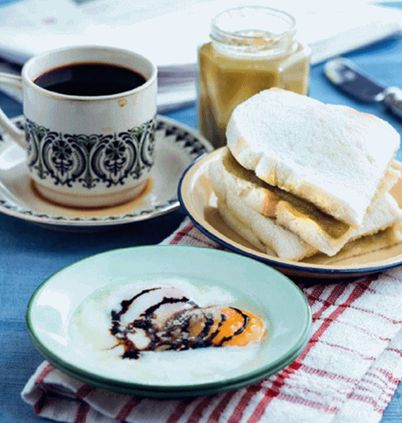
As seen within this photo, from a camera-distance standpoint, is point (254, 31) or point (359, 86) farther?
point (359, 86)

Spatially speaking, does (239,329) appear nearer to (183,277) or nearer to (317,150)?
(183,277)

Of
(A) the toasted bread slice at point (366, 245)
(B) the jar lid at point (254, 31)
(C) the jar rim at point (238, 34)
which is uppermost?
(C) the jar rim at point (238, 34)

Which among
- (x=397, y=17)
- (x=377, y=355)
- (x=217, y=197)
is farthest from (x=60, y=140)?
(x=397, y=17)

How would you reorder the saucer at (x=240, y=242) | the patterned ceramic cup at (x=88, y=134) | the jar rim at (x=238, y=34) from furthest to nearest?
the jar rim at (x=238, y=34) < the patterned ceramic cup at (x=88, y=134) < the saucer at (x=240, y=242)

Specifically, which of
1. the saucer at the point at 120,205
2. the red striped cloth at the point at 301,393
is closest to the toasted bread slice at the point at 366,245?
the red striped cloth at the point at 301,393

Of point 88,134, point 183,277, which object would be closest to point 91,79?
point 88,134

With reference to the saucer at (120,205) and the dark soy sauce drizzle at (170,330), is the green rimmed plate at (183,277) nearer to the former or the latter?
the dark soy sauce drizzle at (170,330)
